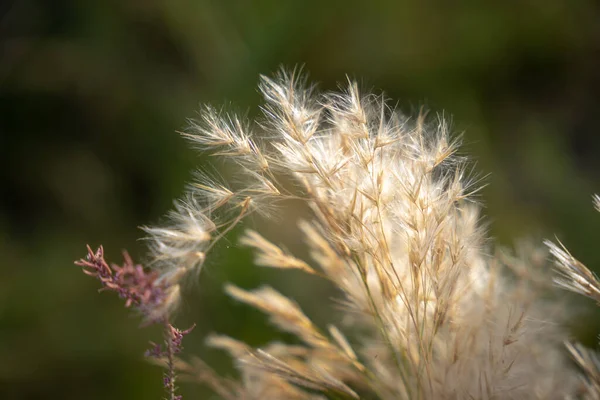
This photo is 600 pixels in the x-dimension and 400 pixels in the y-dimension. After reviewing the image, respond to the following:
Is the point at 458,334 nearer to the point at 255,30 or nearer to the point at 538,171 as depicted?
the point at 538,171


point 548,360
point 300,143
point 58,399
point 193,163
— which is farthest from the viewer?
point 193,163

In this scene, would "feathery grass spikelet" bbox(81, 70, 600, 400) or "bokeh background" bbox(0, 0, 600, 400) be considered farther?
"bokeh background" bbox(0, 0, 600, 400)

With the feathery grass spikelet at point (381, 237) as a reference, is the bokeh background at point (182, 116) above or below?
above

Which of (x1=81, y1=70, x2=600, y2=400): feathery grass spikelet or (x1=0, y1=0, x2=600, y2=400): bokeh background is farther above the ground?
(x1=0, y1=0, x2=600, y2=400): bokeh background

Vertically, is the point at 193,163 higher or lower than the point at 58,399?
higher

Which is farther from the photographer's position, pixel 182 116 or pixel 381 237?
pixel 182 116

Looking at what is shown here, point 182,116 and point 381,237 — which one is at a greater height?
point 182,116

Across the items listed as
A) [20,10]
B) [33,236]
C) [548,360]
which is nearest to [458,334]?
[548,360]

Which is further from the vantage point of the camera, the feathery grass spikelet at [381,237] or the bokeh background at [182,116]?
the bokeh background at [182,116]
